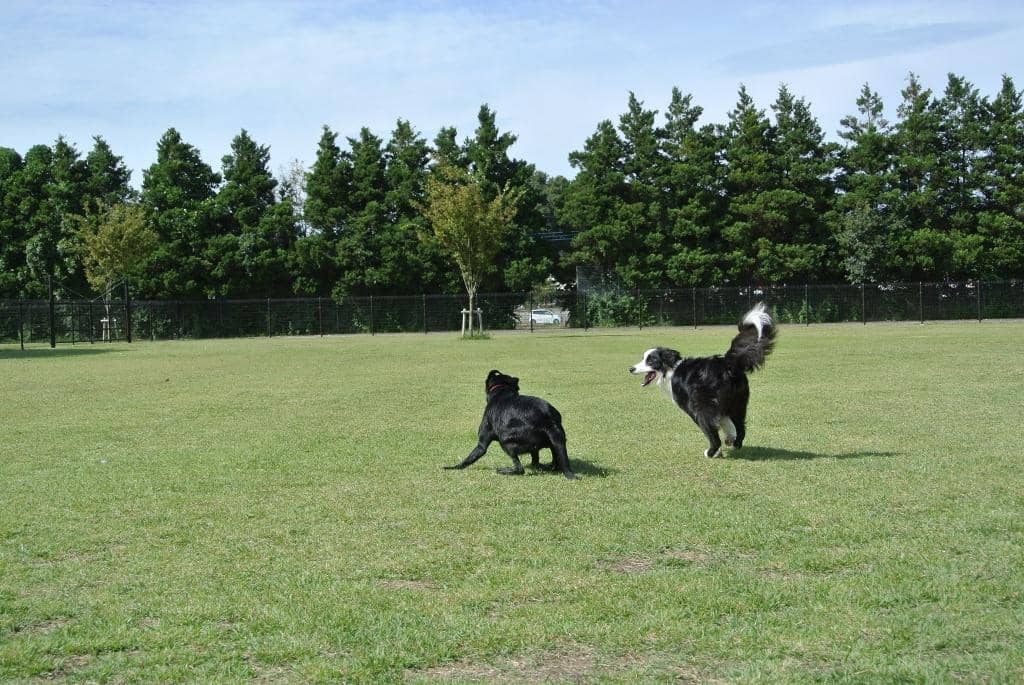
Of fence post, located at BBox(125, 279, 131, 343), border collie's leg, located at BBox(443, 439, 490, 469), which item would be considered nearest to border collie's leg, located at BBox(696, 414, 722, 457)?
border collie's leg, located at BBox(443, 439, 490, 469)

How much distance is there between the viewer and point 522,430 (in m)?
7.96

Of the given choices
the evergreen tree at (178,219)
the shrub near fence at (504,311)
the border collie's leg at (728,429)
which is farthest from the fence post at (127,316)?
the border collie's leg at (728,429)

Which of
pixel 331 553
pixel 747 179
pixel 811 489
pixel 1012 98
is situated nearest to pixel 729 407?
pixel 811 489

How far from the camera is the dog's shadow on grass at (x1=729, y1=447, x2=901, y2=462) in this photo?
8.83m

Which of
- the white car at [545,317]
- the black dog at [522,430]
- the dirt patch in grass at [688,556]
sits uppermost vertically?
the white car at [545,317]

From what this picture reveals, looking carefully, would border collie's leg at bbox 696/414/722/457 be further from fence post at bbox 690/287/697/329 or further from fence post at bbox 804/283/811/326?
fence post at bbox 804/283/811/326

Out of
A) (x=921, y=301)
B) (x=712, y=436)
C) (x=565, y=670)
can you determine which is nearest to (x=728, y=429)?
(x=712, y=436)

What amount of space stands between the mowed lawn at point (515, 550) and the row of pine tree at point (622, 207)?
37.5 meters

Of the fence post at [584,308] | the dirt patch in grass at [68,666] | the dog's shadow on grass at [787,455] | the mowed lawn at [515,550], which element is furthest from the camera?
the fence post at [584,308]

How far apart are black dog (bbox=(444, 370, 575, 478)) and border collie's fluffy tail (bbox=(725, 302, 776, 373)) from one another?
1970 millimetres

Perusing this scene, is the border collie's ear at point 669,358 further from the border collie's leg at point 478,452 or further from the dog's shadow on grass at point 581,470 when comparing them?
the border collie's leg at point 478,452

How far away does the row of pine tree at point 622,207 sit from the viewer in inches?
1887

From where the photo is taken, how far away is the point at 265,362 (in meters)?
26.1

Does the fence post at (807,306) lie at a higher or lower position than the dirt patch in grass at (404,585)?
higher
